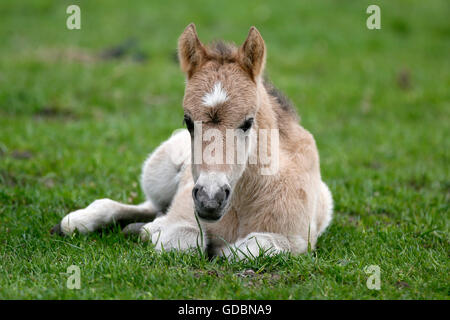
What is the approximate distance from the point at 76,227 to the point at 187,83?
71.3 inches

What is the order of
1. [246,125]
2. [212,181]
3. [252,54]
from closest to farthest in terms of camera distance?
[212,181], [246,125], [252,54]

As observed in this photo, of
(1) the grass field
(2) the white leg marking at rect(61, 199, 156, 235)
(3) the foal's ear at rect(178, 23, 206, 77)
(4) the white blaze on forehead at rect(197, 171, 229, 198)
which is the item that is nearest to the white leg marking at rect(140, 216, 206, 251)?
(1) the grass field

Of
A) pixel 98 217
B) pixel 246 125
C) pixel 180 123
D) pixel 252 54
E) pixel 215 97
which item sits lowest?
pixel 98 217

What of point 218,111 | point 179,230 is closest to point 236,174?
point 218,111

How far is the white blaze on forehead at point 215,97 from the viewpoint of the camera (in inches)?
170

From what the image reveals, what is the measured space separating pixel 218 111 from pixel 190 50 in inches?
29.2

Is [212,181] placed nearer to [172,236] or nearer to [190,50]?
[172,236]

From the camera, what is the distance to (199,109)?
170 inches

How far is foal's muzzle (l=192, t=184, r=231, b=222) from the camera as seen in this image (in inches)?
158

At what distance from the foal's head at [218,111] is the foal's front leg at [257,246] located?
0.57 m

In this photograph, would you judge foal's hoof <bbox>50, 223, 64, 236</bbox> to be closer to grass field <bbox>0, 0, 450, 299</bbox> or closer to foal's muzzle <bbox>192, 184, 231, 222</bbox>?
grass field <bbox>0, 0, 450, 299</bbox>

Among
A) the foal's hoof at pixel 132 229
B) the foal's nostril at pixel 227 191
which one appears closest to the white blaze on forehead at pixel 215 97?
the foal's nostril at pixel 227 191

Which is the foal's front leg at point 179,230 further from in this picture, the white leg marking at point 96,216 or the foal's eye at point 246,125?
the foal's eye at point 246,125

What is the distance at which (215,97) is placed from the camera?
4.32m
